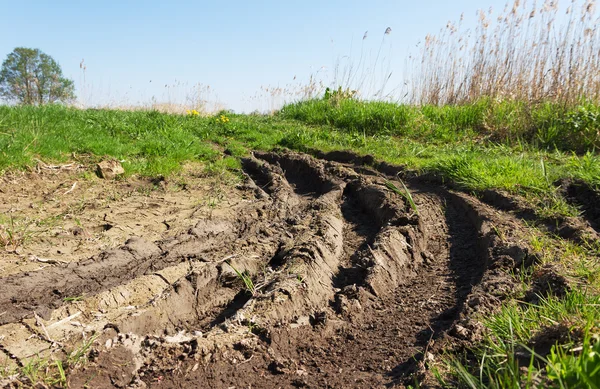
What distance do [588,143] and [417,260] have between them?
466cm

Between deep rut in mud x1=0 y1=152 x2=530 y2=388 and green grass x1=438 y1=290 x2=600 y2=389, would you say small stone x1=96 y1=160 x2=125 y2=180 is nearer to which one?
deep rut in mud x1=0 y1=152 x2=530 y2=388

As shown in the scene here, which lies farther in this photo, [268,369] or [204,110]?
[204,110]

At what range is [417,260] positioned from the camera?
153 inches

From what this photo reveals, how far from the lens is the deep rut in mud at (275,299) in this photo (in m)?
2.44

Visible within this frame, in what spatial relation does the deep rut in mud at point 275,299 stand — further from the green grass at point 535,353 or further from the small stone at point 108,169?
the small stone at point 108,169

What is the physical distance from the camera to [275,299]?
2.96m

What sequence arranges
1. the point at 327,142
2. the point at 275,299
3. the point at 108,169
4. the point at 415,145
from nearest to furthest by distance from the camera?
the point at 275,299, the point at 108,169, the point at 415,145, the point at 327,142

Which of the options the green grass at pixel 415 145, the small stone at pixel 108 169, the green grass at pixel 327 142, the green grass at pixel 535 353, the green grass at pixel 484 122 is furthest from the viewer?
the green grass at pixel 484 122

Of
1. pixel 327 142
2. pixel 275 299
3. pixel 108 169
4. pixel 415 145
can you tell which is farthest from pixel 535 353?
pixel 327 142

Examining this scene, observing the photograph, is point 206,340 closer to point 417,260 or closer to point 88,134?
point 417,260

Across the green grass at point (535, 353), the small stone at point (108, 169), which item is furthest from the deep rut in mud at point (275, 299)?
the small stone at point (108, 169)

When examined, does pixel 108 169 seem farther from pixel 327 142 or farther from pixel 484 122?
pixel 484 122

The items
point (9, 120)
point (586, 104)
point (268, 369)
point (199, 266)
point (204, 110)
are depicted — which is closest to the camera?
point (268, 369)

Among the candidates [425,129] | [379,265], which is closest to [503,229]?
[379,265]
